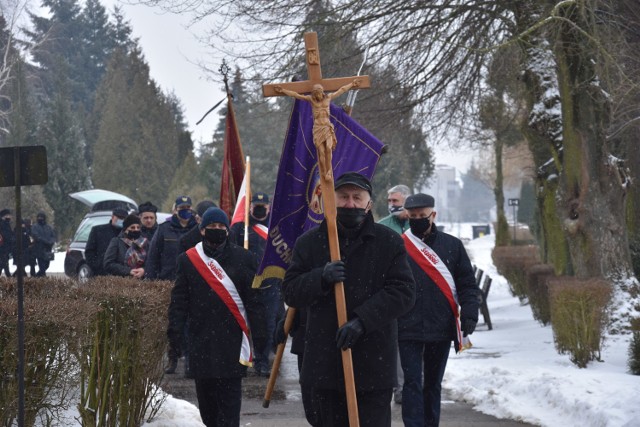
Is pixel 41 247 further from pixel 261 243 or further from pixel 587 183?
pixel 261 243

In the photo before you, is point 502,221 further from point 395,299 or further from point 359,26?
point 395,299

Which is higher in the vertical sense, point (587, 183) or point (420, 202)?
point (587, 183)

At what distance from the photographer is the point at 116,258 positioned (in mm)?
12117

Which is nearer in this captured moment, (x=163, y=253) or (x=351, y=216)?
(x=351, y=216)

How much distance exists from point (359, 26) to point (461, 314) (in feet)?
31.5

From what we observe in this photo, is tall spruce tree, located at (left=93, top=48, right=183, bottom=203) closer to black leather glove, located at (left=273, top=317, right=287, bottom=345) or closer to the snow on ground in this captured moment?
the snow on ground

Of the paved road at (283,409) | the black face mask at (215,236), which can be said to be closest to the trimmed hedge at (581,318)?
the paved road at (283,409)

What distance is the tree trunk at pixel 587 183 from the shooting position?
54.1 feet

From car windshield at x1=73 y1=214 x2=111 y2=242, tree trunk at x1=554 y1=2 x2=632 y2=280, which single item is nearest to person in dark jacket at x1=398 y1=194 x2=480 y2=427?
tree trunk at x1=554 y1=2 x2=632 y2=280

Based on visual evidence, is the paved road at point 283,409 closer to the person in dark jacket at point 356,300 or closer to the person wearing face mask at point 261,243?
the person wearing face mask at point 261,243

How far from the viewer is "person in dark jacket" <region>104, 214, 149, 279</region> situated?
12.0 meters

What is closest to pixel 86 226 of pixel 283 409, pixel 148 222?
pixel 148 222

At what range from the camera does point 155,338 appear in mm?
7762

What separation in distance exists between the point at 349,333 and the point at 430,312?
8.85ft
